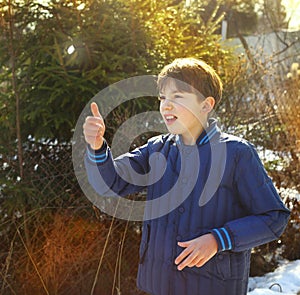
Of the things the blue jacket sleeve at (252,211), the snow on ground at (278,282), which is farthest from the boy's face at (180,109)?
the snow on ground at (278,282)

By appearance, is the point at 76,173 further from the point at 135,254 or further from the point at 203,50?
the point at 203,50

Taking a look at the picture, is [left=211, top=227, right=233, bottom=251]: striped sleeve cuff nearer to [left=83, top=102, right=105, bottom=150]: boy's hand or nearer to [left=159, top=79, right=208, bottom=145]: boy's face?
[left=159, top=79, right=208, bottom=145]: boy's face

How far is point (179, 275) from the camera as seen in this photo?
73.5 inches

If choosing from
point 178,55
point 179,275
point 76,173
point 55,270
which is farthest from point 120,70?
point 179,275

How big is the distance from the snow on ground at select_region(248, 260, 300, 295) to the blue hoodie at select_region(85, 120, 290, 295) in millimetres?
1990

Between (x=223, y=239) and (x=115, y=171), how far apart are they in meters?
0.52

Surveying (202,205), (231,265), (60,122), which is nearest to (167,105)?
(202,205)

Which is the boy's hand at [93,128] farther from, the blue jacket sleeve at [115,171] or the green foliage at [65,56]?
the green foliage at [65,56]

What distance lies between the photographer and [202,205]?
5.98 ft

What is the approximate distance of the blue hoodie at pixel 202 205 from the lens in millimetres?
1735

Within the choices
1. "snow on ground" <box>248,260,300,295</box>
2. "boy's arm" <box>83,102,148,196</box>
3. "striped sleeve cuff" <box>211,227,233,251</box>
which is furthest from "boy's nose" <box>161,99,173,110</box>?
"snow on ground" <box>248,260,300,295</box>

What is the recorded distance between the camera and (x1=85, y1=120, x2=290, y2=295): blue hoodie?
174cm

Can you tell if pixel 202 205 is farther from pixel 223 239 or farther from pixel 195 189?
pixel 223 239

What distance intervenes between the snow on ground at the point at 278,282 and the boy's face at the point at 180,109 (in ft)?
7.31
